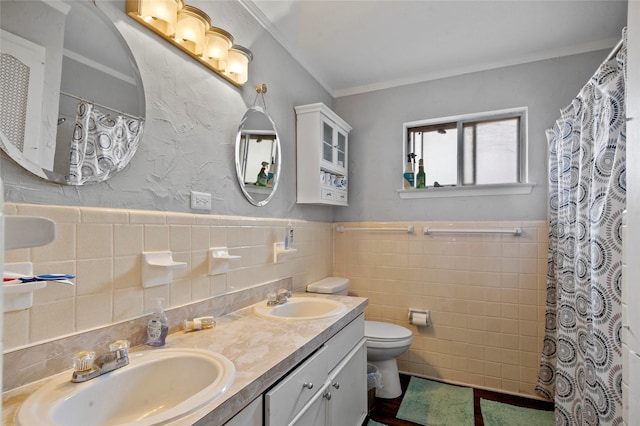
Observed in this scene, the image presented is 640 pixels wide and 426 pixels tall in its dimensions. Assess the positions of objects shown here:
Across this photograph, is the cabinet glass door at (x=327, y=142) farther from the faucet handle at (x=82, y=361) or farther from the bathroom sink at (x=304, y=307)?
the faucet handle at (x=82, y=361)

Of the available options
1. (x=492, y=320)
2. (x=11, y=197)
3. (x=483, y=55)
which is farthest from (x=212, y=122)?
(x=492, y=320)

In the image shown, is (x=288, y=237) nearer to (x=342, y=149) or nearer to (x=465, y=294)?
(x=342, y=149)

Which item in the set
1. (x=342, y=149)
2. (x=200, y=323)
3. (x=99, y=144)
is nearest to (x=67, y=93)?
(x=99, y=144)

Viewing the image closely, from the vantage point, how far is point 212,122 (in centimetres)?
155

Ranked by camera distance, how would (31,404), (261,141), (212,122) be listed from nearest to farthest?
(31,404) → (212,122) → (261,141)

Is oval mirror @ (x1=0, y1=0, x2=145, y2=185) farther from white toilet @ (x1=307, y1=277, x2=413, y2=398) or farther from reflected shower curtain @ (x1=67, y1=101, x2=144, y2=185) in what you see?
white toilet @ (x1=307, y1=277, x2=413, y2=398)

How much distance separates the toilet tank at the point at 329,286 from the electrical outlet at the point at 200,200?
3.57 ft

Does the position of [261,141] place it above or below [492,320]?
above

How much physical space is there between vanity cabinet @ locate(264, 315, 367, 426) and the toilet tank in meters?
0.52

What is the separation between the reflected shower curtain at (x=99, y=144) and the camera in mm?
1024

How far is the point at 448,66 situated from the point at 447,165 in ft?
2.44

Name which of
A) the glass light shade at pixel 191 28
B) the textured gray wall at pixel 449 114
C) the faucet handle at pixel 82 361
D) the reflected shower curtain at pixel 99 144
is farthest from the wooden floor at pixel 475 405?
the glass light shade at pixel 191 28

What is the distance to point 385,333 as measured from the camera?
7.38 ft

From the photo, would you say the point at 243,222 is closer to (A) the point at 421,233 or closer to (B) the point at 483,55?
(A) the point at 421,233
